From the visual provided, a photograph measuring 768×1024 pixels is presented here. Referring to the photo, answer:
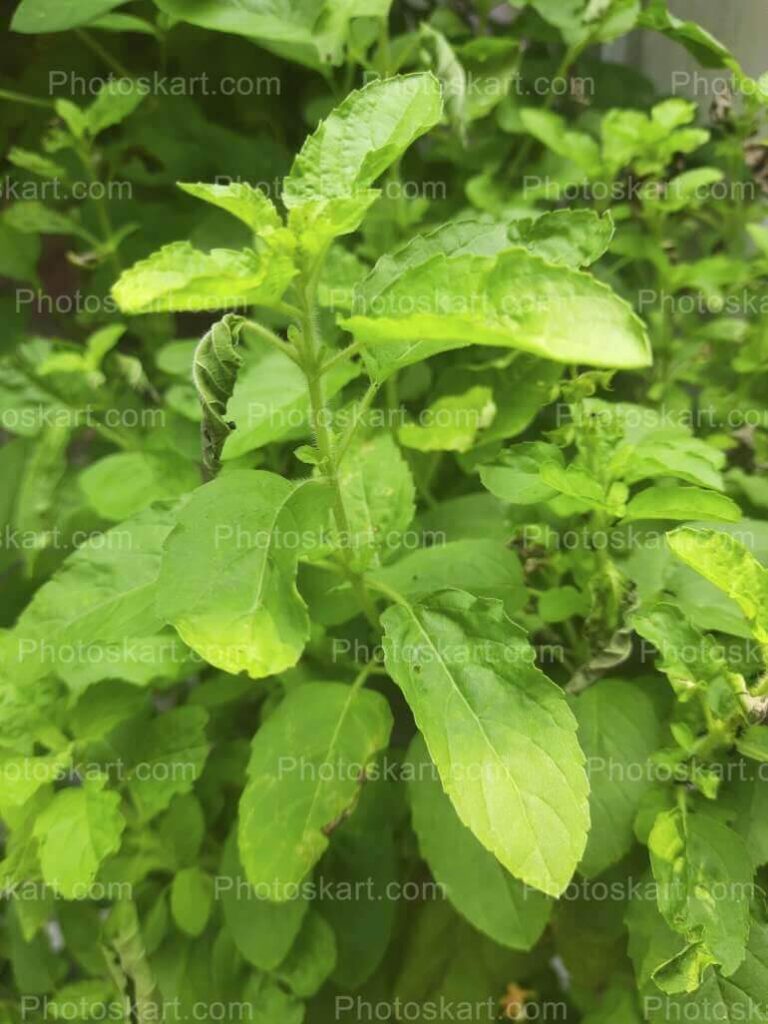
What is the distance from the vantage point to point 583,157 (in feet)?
3.08

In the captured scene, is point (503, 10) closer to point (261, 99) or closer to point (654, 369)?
point (261, 99)

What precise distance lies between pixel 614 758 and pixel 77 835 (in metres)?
0.46

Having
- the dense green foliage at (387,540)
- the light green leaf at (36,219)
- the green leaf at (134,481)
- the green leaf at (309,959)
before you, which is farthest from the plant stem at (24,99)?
the green leaf at (309,959)

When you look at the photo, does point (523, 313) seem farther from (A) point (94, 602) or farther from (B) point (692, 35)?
(B) point (692, 35)

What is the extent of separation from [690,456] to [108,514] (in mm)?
561

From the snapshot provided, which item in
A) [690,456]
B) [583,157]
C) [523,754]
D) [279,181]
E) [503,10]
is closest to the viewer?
[523,754]

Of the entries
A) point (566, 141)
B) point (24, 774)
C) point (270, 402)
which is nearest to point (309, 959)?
point (24, 774)

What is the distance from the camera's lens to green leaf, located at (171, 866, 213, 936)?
0.82 metres

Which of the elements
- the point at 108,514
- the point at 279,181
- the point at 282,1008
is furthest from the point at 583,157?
the point at 282,1008

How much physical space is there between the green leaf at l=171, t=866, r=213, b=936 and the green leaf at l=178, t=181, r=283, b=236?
647 millimetres

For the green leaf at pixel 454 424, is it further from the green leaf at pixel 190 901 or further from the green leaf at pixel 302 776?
the green leaf at pixel 190 901

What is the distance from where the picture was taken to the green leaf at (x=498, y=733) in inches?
19.5

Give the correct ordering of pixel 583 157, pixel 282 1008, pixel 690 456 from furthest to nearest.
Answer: pixel 583 157, pixel 282 1008, pixel 690 456

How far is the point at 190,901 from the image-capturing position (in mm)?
820
